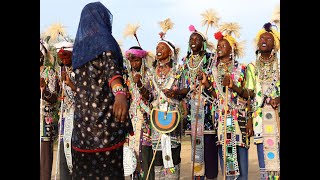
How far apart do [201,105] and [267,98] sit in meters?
1.32

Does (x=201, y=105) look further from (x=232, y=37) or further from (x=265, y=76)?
(x=265, y=76)

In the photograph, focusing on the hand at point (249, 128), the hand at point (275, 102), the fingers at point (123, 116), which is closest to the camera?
the fingers at point (123, 116)

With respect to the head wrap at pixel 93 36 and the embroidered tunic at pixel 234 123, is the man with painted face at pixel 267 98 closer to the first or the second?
the embroidered tunic at pixel 234 123

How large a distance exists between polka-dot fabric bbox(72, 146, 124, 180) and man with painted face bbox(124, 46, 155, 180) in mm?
3032

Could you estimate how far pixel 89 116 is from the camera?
6.34 meters

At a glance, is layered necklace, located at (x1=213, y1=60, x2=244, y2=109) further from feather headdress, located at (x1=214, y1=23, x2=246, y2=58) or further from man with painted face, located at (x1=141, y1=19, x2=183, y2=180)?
man with painted face, located at (x1=141, y1=19, x2=183, y2=180)

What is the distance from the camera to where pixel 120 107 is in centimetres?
596

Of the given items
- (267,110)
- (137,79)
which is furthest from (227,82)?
(137,79)

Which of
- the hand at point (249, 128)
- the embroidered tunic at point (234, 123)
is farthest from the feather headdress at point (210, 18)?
the hand at point (249, 128)

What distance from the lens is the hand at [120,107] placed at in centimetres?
596

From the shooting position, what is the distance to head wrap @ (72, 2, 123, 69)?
247 inches

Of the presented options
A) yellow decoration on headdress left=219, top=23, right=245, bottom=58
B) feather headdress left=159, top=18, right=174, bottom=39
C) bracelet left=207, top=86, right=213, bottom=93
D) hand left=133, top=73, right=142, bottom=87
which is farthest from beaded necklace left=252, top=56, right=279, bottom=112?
hand left=133, top=73, right=142, bottom=87

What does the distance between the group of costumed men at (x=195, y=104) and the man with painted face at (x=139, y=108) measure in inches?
0.6

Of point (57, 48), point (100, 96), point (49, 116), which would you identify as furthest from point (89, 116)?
point (49, 116)
